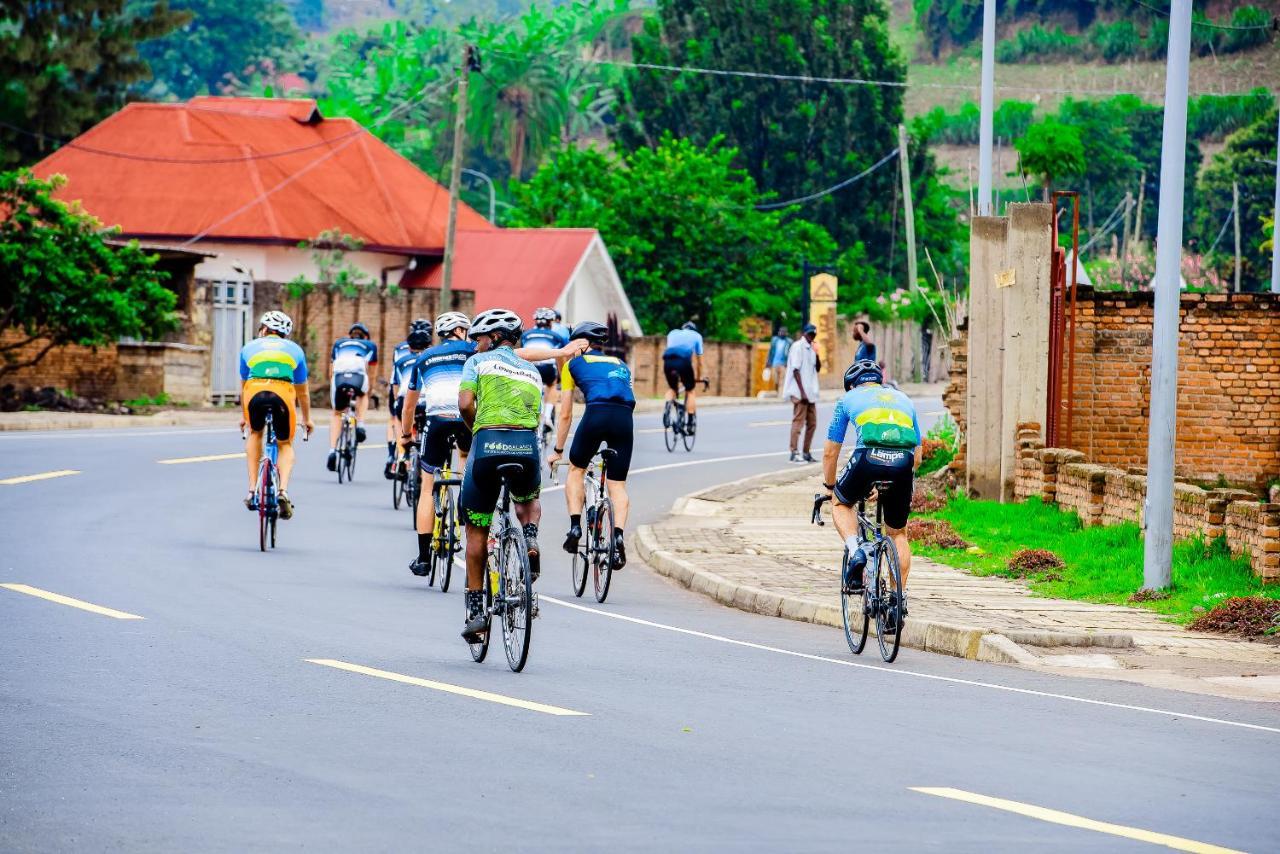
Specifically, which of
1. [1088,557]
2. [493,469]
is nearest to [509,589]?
[493,469]

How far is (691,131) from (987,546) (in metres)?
65.8

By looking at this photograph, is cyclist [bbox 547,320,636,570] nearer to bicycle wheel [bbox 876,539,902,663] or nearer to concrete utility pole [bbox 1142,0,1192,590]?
bicycle wheel [bbox 876,539,902,663]

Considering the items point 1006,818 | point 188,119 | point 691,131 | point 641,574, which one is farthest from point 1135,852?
point 691,131

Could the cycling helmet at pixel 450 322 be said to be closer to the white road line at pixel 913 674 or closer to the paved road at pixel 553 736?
the paved road at pixel 553 736

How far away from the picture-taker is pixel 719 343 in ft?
209

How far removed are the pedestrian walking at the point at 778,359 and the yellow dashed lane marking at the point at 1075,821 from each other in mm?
47514

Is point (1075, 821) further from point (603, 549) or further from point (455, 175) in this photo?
point (455, 175)

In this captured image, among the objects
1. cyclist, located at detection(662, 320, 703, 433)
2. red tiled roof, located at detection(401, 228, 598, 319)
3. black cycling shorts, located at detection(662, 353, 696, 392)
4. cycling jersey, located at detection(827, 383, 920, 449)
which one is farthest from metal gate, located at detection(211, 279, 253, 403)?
cycling jersey, located at detection(827, 383, 920, 449)

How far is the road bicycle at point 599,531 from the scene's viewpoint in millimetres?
15406

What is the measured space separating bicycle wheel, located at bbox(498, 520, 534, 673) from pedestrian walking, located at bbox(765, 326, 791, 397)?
44.3 meters

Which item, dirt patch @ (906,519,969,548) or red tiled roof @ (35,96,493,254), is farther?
red tiled roof @ (35,96,493,254)

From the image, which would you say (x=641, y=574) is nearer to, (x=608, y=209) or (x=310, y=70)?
(x=608, y=209)

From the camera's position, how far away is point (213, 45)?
108 metres

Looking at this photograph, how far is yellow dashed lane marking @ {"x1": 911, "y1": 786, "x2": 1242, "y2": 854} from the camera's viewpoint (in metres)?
7.39
